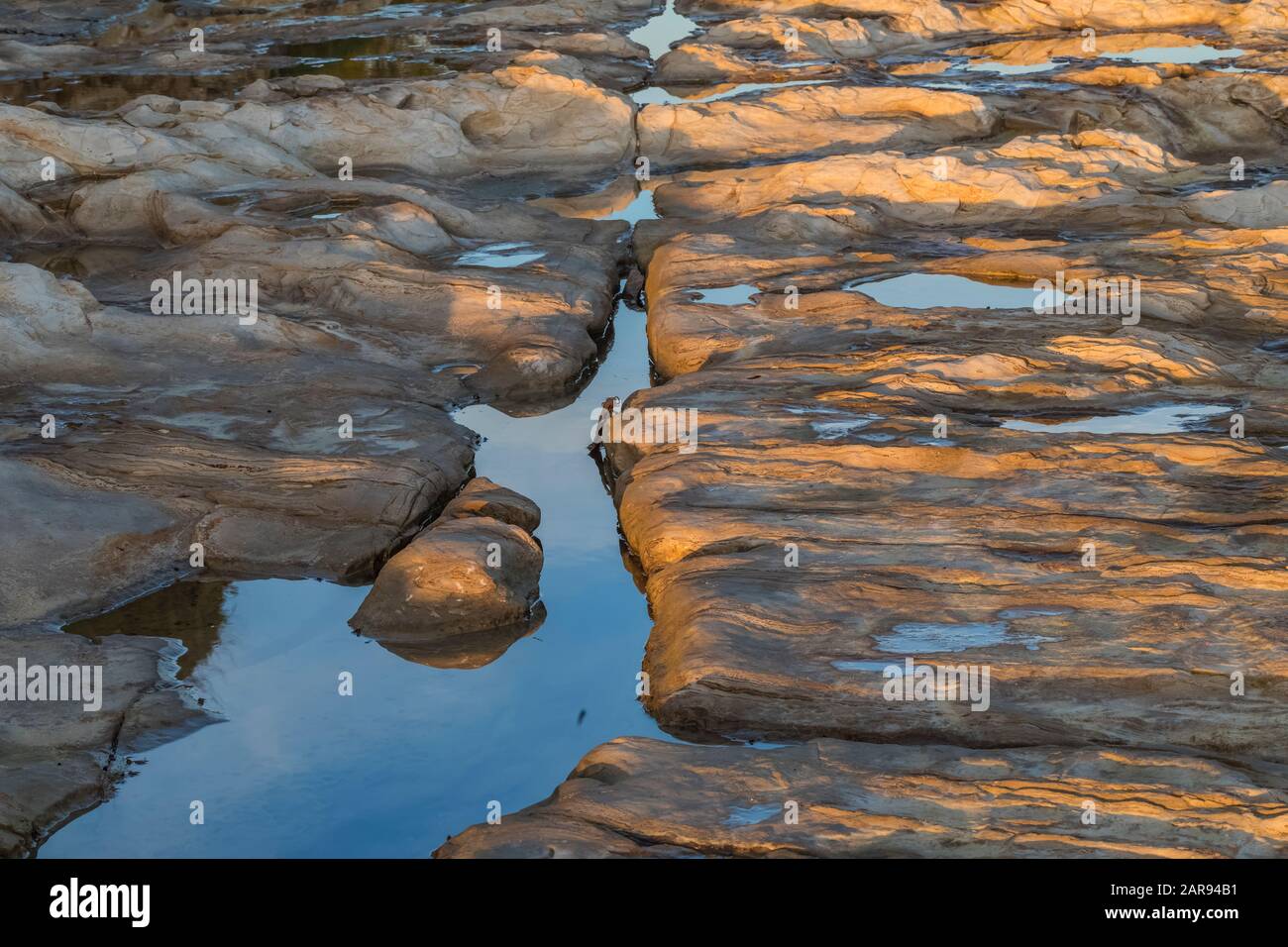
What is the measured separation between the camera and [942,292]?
12633 mm

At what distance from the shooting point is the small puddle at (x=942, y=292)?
12.3 m

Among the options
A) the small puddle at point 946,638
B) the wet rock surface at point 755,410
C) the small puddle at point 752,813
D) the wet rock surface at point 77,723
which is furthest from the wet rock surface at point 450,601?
the small puddle at point 752,813

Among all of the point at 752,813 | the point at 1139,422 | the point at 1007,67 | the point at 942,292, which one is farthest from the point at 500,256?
the point at 1007,67

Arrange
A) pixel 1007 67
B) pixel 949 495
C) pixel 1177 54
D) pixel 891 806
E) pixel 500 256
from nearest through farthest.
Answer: pixel 891 806 → pixel 949 495 → pixel 500 256 → pixel 1007 67 → pixel 1177 54

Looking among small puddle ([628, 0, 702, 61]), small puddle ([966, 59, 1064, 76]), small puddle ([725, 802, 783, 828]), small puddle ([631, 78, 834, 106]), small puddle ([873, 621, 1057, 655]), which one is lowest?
small puddle ([725, 802, 783, 828])

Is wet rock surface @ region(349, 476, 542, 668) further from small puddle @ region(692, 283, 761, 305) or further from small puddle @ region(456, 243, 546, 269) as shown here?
small puddle @ region(456, 243, 546, 269)

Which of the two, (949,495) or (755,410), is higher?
(755,410)

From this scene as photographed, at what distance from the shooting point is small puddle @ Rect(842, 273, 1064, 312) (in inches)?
484

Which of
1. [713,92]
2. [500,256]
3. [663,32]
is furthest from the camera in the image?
[663,32]

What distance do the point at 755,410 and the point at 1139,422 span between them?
2.49 metres

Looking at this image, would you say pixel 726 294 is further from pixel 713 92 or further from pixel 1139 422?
pixel 713 92

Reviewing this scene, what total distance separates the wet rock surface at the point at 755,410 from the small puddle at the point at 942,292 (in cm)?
6

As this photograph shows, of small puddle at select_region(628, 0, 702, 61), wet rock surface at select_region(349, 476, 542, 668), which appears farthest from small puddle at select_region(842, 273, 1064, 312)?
small puddle at select_region(628, 0, 702, 61)

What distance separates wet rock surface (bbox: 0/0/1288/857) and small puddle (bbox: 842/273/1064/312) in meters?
0.06
